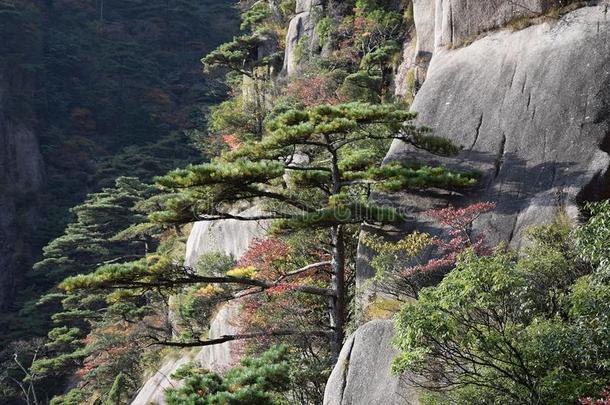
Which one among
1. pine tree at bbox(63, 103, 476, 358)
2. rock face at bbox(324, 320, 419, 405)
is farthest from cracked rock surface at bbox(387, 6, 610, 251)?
rock face at bbox(324, 320, 419, 405)

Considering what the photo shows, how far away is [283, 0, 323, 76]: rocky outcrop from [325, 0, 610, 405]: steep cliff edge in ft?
37.9

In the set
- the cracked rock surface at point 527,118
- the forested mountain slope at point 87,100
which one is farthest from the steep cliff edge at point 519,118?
the forested mountain slope at point 87,100

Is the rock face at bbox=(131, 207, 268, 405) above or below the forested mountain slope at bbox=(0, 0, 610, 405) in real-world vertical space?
below

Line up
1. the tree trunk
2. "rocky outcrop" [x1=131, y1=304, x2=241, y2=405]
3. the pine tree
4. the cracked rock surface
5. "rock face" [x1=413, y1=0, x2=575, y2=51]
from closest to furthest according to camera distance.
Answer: the pine tree
the cracked rock surface
the tree trunk
"rock face" [x1=413, y1=0, x2=575, y2=51]
"rocky outcrop" [x1=131, y1=304, x2=241, y2=405]

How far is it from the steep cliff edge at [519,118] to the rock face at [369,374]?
0.02 metres

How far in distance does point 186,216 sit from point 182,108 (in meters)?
35.8

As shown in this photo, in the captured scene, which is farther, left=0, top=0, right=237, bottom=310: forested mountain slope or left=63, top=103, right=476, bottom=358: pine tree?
left=0, top=0, right=237, bottom=310: forested mountain slope

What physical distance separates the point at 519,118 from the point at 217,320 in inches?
436

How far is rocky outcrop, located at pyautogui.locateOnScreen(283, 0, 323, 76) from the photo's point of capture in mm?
23625

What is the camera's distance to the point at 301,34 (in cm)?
2481

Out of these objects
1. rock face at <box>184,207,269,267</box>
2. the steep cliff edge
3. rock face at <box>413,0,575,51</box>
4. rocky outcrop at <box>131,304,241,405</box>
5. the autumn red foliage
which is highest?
rock face at <box>413,0,575,51</box>

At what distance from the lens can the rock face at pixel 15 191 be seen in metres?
33.5

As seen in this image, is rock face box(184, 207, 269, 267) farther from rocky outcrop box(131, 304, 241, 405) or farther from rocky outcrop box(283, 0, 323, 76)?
rocky outcrop box(283, 0, 323, 76)

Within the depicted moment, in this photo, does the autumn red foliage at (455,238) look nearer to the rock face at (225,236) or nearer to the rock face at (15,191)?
the rock face at (225,236)
